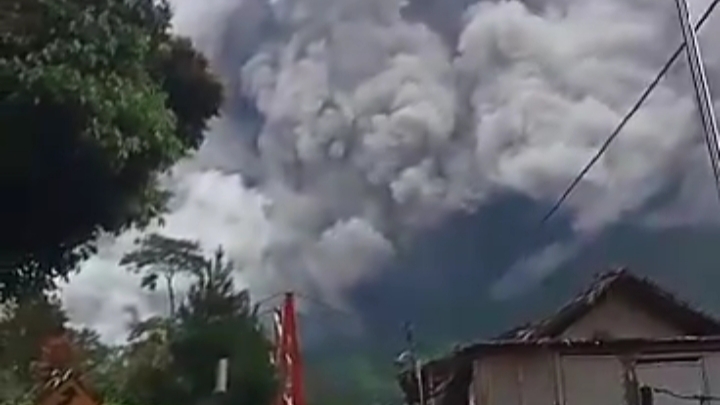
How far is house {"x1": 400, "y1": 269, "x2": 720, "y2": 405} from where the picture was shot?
40.2ft

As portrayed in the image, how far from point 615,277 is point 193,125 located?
25.1 feet

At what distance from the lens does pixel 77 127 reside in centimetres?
1399

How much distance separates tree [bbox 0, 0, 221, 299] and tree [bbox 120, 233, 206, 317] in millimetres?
3596

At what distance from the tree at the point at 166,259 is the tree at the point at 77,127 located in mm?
3596

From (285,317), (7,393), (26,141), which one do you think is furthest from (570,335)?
(26,141)

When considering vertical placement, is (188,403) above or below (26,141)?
below

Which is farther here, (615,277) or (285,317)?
(285,317)

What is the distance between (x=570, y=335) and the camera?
12648mm

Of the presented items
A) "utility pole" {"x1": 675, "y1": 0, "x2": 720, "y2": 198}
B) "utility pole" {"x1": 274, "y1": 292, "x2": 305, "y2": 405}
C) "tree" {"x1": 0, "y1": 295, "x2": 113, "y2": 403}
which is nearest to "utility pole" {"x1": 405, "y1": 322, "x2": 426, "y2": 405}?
"utility pole" {"x1": 274, "y1": 292, "x2": 305, "y2": 405}

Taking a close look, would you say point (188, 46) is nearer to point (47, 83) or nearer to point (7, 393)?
point (47, 83)

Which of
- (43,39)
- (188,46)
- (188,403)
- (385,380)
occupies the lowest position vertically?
(188,403)

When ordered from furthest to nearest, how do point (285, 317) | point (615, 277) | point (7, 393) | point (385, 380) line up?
point (385, 380) < point (285, 317) < point (615, 277) < point (7, 393)

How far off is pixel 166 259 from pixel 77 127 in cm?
780

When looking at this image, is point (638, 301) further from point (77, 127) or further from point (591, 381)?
point (77, 127)
